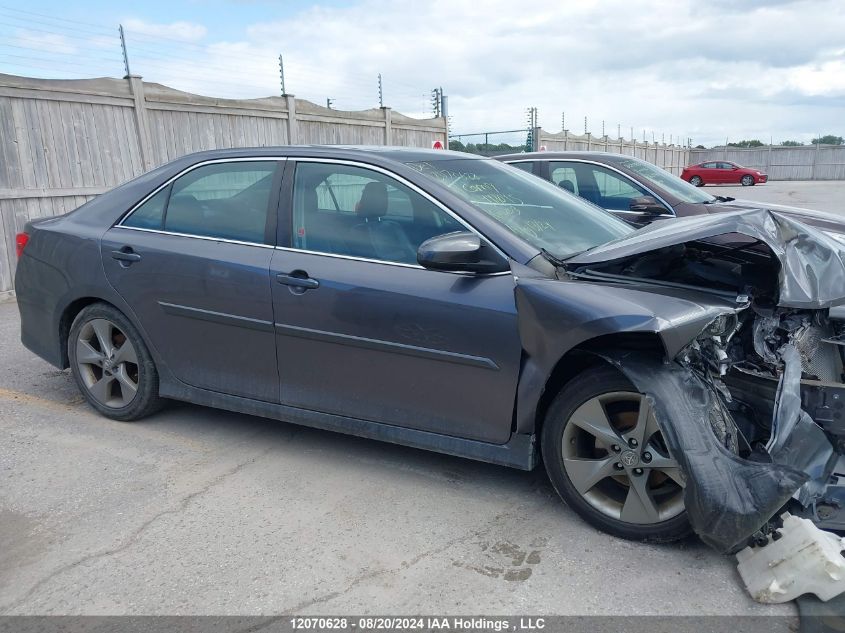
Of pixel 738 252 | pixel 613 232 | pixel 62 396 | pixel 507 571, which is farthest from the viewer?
pixel 62 396

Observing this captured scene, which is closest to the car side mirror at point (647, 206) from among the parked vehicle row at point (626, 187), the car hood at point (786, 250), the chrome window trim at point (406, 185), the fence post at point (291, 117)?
the parked vehicle row at point (626, 187)

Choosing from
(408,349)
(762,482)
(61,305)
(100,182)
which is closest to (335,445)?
(408,349)

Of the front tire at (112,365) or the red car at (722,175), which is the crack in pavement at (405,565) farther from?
the red car at (722,175)

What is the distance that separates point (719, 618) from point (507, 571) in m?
0.79

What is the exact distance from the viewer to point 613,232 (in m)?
4.04

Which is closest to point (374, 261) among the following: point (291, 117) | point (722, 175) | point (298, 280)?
point (298, 280)

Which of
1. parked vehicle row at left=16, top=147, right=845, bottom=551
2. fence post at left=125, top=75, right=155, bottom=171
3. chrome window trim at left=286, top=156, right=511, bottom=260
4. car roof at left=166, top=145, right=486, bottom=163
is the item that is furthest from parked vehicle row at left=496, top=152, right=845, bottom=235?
fence post at left=125, top=75, right=155, bottom=171

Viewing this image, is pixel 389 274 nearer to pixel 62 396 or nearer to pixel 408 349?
pixel 408 349

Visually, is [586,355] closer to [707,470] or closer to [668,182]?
[707,470]

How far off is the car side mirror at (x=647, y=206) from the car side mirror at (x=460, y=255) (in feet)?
12.9

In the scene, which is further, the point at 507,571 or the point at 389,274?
the point at 389,274

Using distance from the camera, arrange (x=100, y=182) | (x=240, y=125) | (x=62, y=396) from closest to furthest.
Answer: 1. (x=62, y=396)
2. (x=100, y=182)
3. (x=240, y=125)

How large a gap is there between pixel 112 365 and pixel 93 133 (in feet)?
19.4

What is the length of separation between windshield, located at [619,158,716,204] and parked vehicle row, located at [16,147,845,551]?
10.7 ft
